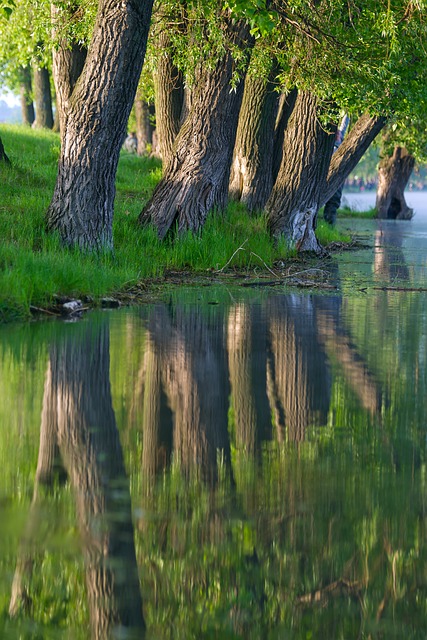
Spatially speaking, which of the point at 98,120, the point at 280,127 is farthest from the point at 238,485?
Result: the point at 280,127

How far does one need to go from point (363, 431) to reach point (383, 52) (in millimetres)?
12184

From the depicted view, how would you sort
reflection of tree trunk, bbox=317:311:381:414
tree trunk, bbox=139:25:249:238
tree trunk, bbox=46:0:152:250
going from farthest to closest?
tree trunk, bbox=139:25:249:238 < tree trunk, bbox=46:0:152:250 < reflection of tree trunk, bbox=317:311:381:414

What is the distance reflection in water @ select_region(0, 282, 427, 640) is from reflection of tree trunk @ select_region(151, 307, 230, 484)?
21 millimetres

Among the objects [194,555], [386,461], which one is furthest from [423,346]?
[194,555]

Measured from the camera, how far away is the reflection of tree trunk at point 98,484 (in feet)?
11.4

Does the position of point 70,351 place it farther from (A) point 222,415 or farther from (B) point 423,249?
(B) point 423,249

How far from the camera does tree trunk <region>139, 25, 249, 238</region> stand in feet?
52.6

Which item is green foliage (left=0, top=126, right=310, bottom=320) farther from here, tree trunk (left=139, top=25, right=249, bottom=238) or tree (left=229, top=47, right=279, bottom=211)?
tree (left=229, top=47, right=279, bottom=211)

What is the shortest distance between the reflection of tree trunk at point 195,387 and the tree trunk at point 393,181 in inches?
1493

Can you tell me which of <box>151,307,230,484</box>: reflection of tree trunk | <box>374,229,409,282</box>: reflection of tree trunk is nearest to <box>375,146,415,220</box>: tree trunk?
<box>374,229,409,282</box>: reflection of tree trunk

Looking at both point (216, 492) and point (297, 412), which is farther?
point (297, 412)

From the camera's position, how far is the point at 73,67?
20812 mm

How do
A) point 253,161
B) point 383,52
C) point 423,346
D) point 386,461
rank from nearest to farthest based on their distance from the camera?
1. point 386,461
2. point 423,346
3. point 383,52
4. point 253,161

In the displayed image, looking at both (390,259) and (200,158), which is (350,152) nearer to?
(390,259)
